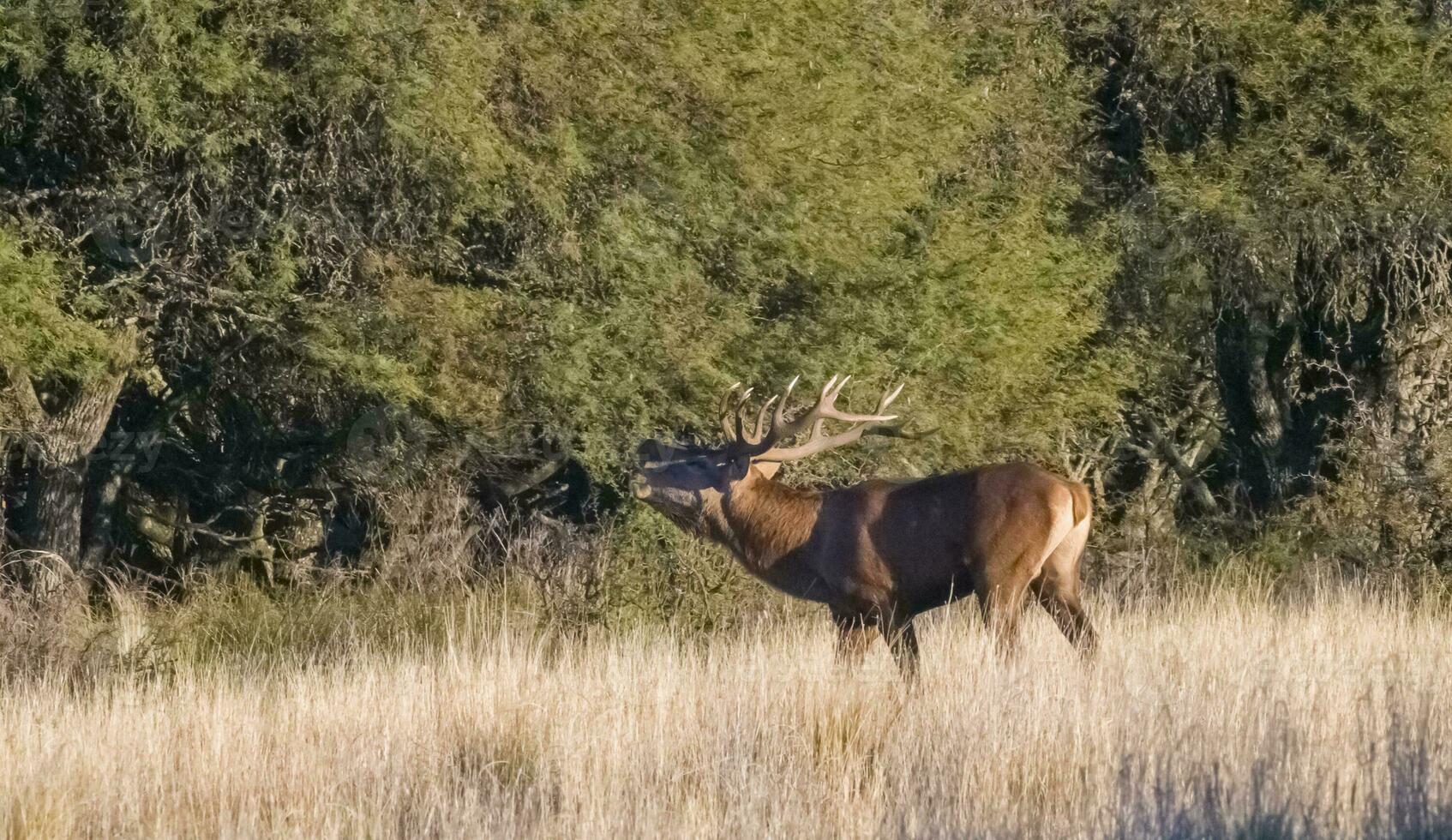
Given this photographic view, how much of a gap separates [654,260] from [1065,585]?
3.98 metres

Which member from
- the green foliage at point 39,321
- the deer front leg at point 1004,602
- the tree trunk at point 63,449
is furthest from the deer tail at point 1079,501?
the tree trunk at point 63,449

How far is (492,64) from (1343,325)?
9.09 m

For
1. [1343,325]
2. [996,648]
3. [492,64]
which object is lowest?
[996,648]

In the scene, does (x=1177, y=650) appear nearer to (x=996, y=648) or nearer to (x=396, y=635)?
(x=996, y=648)

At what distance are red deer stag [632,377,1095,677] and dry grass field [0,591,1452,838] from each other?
0.50m

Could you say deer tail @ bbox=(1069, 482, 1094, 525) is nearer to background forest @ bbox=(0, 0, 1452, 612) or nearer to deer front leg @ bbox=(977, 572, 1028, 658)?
deer front leg @ bbox=(977, 572, 1028, 658)

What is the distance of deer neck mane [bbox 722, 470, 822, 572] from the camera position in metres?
11.2

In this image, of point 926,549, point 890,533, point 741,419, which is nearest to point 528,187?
point 741,419

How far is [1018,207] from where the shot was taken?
51.3ft

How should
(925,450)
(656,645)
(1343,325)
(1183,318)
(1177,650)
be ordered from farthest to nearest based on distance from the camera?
(1343,325) < (1183,318) < (925,450) < (656,645) < (1177,650)

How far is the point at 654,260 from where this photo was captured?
13117 millimetres

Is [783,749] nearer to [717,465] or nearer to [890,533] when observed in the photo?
[890,533]

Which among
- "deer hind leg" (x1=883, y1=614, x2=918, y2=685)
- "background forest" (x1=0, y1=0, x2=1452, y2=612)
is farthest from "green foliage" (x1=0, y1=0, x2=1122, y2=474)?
"deer hind leg" (x1=883, y1=614, x2=918, y2=685)

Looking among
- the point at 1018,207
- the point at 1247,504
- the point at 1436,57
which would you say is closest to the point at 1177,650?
the point at 1018,207
